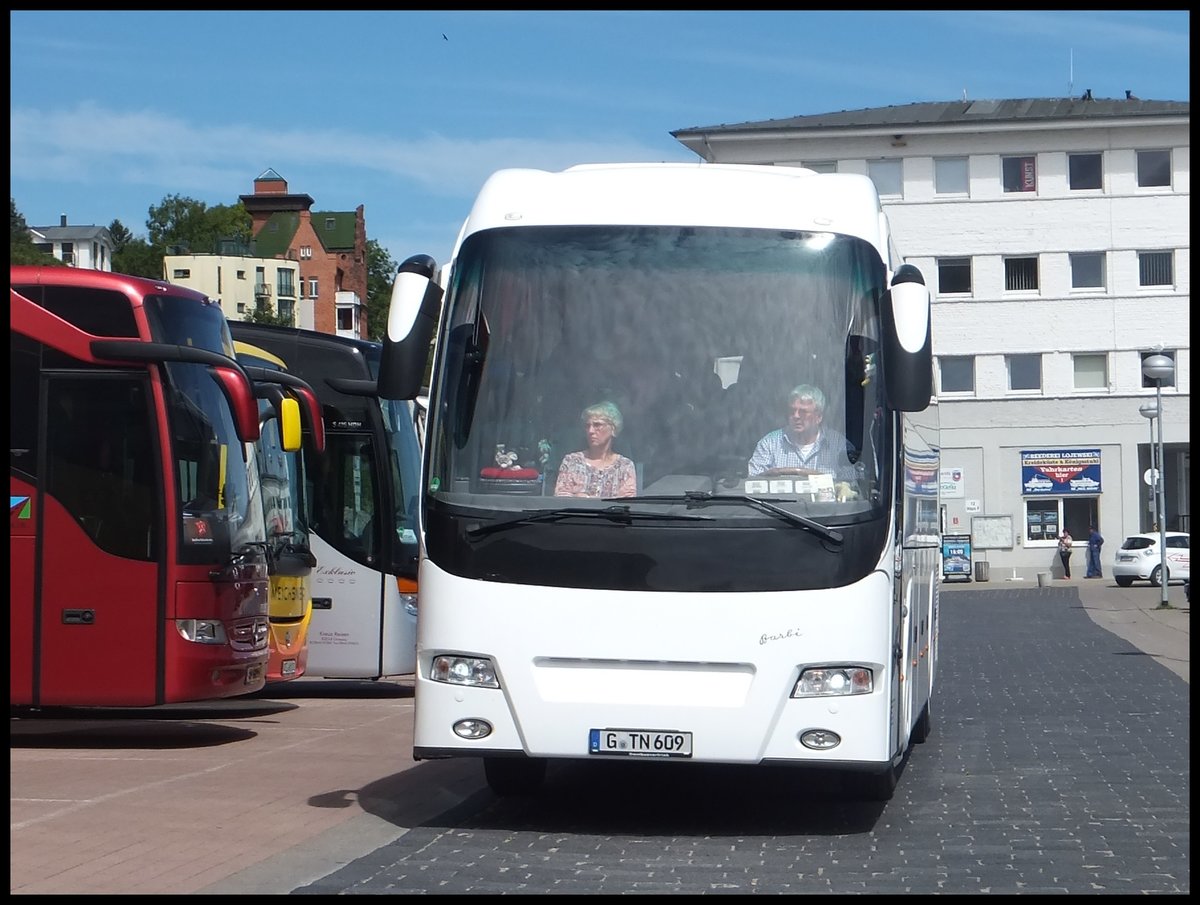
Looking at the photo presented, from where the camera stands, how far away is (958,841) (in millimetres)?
9094

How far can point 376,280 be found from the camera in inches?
4968

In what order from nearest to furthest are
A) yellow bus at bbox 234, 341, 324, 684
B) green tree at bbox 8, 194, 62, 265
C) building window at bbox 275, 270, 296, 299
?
yellow bus at bbox 234, 341, 324, 684, green tree at bbox 8, 194, 62, 265, building window at bbox 275, 270, 296, 299

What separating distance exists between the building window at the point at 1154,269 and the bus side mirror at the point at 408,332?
187 ft

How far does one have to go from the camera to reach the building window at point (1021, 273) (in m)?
64.0

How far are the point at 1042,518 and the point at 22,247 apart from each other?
5758 centimetres

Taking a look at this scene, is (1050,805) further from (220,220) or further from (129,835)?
(220,220)

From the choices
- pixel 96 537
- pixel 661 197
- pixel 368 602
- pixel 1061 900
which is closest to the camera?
pixel 1061 900

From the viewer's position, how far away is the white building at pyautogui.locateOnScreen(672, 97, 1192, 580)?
6253 centimetres

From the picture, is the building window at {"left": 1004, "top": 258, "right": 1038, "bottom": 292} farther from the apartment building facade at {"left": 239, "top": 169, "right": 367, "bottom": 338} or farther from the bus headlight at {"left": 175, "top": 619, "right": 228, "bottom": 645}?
the apartment building facade at {"left": 239, "top": 169, "right": 367, "bottom": 338}

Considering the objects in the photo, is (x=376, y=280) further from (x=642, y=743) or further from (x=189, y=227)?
(x=642, y=743)

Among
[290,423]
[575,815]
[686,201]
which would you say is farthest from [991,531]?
[686,201]

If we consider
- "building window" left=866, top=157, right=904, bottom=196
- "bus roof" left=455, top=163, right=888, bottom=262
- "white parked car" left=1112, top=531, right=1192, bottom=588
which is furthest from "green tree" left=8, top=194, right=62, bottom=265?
"bus roof" left=455, top=163, right=888, bottom=262

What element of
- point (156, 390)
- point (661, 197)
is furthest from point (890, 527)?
point (156, 390)

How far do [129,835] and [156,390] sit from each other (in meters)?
4.88
